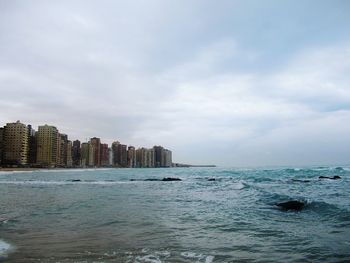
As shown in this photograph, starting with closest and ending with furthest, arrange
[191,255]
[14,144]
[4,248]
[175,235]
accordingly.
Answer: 1. [191,255]
2. [4,248]
3. [175,235]
4. [14,144]

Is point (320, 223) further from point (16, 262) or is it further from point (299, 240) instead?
point (16, 262)

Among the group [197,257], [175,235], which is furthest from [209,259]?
[175,235]

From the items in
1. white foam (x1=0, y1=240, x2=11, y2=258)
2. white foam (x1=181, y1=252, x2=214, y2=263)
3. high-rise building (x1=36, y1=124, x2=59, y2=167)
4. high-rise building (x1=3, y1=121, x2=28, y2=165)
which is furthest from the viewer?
high-rise building (x1=36, y1=124, x2=59, y2=167)

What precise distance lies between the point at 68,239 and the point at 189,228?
444 cm

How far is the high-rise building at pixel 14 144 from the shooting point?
158m

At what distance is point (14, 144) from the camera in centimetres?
15812

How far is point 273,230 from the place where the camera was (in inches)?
498

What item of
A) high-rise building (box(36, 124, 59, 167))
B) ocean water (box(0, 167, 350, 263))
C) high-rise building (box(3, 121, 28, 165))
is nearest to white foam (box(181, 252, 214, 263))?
ocean water (box(0, 167, 350, 263))

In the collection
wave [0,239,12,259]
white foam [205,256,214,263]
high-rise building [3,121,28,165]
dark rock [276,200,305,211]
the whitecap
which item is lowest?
Answer: white foam [205,256,214,263]

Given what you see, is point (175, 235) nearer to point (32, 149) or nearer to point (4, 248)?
point (4, 248)

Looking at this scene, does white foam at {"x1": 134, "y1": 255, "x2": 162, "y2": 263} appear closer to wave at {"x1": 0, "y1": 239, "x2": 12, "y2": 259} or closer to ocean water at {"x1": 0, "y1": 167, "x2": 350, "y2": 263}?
ocean water at {"x1": 0, "y1": 167, "x2": 350, "y2": 263}

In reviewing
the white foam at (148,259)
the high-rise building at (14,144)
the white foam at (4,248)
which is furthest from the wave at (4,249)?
the high-rise building at (14,144)

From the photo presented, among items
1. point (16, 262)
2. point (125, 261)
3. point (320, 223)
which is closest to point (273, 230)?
point (320, 223)

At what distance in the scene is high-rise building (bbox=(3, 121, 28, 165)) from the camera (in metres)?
158
